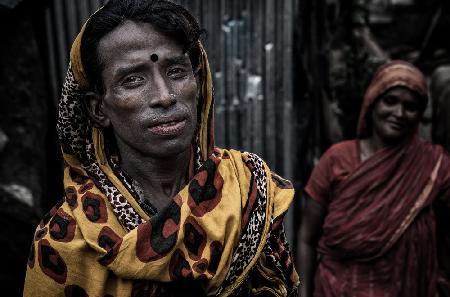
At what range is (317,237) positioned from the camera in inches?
127

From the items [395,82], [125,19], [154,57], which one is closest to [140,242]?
[154,57]

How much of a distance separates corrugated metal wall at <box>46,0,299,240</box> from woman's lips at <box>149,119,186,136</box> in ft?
5.98

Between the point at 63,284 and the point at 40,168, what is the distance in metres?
1.29

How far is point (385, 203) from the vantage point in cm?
298

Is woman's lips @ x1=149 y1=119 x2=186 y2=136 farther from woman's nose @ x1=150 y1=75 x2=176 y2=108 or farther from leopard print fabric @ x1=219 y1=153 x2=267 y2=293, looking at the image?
leopard print fabric @ x1=219 y1=153 x2=267 y2=293

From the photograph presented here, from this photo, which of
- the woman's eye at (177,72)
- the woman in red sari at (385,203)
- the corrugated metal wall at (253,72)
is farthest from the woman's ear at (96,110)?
the woman in red sari at (385,203)

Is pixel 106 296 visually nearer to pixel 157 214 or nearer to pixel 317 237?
pixel 157 214

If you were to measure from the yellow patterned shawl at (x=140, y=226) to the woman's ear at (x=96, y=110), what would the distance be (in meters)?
0.03

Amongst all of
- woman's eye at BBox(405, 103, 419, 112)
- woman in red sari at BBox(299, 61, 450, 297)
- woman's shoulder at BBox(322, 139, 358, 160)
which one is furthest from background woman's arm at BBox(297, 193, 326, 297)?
woman's eye at BBox(405, 103, 419, 112)

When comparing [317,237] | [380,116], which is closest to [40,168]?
[317,237]

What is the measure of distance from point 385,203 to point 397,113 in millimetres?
532

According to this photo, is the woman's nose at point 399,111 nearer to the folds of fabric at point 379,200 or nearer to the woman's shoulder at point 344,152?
the folds of fabric at point 379,200

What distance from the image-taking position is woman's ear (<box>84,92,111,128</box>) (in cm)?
146

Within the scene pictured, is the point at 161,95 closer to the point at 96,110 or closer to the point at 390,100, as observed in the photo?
the point at 96,110
